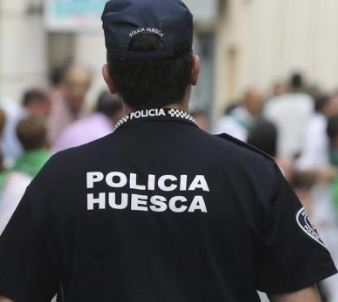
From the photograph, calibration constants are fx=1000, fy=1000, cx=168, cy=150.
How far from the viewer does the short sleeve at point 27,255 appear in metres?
2.52

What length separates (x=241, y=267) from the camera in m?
2.49

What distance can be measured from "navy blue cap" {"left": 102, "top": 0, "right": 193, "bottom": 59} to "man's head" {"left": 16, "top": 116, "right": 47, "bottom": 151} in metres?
3.10

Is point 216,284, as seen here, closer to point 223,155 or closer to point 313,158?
point 223,155

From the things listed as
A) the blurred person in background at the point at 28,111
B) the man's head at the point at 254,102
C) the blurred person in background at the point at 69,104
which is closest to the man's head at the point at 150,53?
the blurred person in background at the point at 69,104

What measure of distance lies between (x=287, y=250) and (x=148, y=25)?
26.4 inches

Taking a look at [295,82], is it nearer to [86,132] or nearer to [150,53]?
[86,132]

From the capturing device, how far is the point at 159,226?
2.47 m

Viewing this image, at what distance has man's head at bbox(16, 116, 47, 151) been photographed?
566 centimetres

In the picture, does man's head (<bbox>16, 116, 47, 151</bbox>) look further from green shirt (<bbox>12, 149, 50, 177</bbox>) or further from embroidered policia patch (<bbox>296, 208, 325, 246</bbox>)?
embroidered policia patch (<bbox>296, 208, 325, 246</bbox>)

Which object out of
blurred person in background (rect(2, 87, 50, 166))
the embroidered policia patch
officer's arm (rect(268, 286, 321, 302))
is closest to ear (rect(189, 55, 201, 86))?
the embroidered policia patch

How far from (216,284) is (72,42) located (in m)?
16.2

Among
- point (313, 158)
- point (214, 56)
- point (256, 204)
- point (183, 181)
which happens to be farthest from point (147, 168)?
point (214, 56)

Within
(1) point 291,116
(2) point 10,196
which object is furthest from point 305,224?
(1) point 291,116

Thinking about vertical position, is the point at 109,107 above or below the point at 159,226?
below
